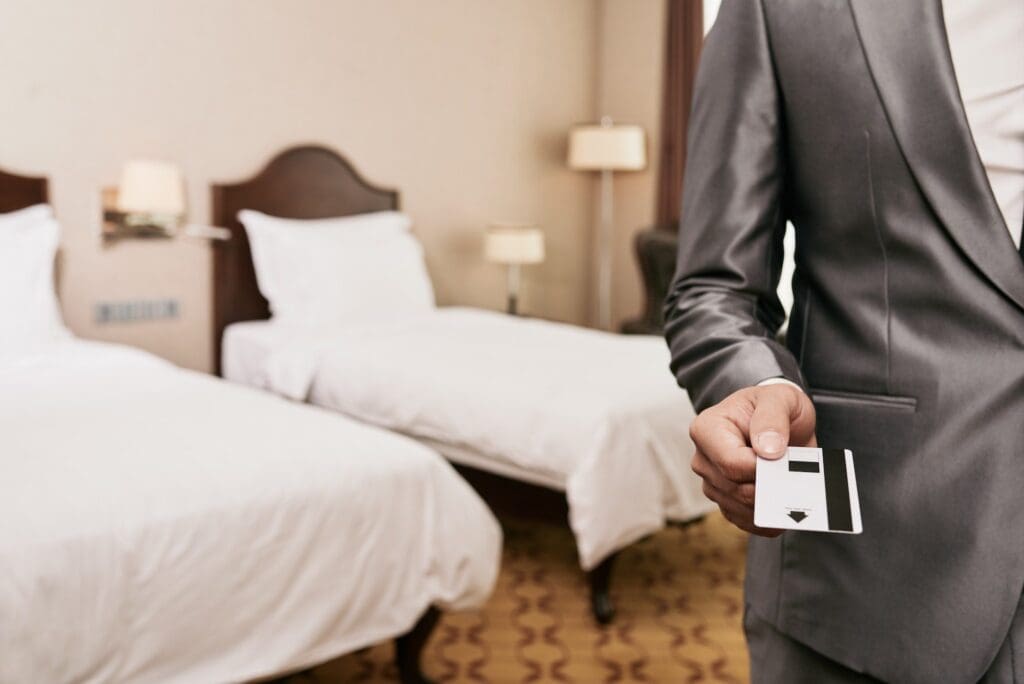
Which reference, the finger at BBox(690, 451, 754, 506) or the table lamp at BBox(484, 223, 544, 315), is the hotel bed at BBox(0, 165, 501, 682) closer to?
Answer: the finger at BBox(690, 451, 754, 506)

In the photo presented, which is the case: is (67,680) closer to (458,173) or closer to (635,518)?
(635,518)

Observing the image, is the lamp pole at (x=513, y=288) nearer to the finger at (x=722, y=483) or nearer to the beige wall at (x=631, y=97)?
the beige wall at (x=631, y=97)

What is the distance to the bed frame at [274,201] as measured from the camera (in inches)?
162

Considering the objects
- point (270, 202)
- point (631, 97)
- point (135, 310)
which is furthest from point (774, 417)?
point (631, 97)

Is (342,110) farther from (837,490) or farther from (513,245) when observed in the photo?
(837,490)

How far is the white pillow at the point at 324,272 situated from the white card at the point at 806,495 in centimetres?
341

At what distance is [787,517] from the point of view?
0.65 meters

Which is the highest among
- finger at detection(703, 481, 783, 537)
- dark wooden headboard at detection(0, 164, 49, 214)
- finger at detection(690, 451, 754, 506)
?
dark wooden headboard at detection(0, 164, 49, 214)

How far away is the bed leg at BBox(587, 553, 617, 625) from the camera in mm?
2965

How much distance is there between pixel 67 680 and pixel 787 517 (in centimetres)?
146

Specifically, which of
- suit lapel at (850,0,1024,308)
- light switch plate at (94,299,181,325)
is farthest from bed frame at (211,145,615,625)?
suit lapel at (850,0,1024,308)

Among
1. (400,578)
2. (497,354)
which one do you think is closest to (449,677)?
(400,578)

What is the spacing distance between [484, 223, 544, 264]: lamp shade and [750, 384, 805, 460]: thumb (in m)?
4.24

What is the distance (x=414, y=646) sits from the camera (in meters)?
2.40
